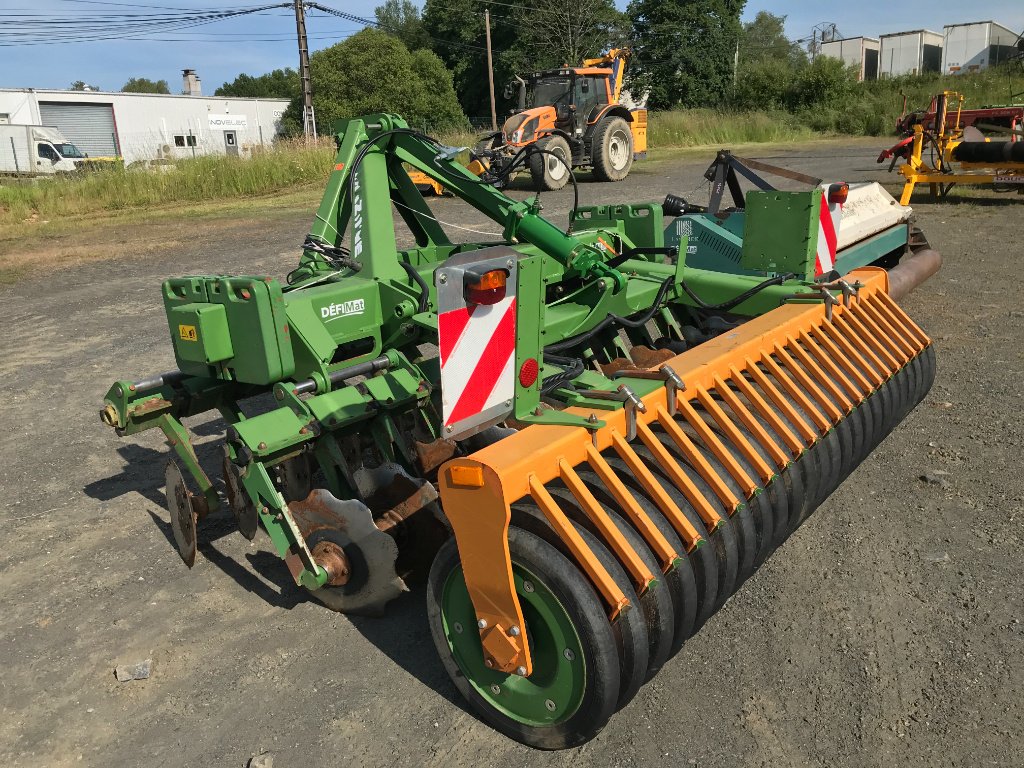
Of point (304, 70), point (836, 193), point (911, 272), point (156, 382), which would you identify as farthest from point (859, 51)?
point (156, 382)

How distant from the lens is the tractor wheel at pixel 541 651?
7.11ft

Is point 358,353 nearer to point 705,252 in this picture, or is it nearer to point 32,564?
point 32,564

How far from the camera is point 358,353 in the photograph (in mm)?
4008

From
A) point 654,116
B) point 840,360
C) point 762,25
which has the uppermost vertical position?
point 762,25

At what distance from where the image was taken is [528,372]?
2504mm

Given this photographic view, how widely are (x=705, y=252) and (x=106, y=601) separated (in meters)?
4.47

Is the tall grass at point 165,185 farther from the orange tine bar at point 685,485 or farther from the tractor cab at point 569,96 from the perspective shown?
the orange tine bar at point 685,485

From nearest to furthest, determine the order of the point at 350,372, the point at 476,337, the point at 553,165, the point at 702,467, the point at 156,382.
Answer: the point at 476,337 < the point at 702,467 < the point at 350,372 < the point at 156,382 < the point at 553,165

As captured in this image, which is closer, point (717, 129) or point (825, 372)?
point (825, 372)

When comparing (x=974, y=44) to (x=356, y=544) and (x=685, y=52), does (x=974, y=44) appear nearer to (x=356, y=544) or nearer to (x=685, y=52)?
(x=685, y=52)

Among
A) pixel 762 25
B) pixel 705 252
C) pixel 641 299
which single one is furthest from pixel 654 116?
pixel 762 25

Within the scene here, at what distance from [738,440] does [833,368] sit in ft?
3.26

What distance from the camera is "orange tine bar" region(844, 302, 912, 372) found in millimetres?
3930

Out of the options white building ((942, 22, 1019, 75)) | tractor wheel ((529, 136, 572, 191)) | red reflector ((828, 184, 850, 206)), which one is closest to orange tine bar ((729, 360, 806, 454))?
red reflector ((828, 184, 850, 206))
